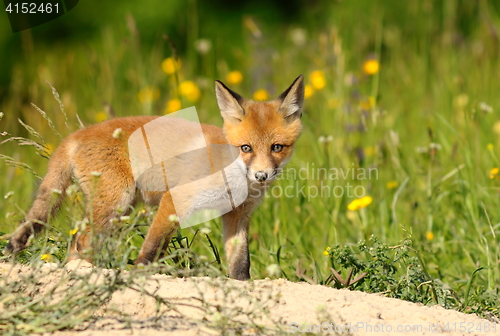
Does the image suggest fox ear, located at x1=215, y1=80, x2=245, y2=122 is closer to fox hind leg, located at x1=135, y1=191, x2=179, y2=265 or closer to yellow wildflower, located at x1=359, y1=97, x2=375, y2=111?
fox hind leg, located at x1=135, y1=191, x2=179, y2=265

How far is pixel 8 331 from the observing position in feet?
7.52

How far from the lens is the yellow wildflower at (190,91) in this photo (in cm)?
614

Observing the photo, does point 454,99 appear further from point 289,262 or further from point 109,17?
point 109,17

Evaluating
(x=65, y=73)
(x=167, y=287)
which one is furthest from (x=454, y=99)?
(x=65, y=73)

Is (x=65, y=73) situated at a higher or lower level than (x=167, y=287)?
higher

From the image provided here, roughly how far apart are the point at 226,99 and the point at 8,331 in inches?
86.4

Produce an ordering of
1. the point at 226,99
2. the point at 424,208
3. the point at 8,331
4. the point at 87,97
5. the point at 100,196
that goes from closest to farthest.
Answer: the point at 8,331 → the point at 100,196 → the point at 226,99 → the point at 424,208 → the point at 87,97

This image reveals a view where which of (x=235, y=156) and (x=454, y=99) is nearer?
(x=235, y=156)

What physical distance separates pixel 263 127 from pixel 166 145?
75cm

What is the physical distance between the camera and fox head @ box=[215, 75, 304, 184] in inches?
146

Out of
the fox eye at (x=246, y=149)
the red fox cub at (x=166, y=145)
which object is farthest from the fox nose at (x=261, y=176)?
the fox eye at (x=246, y=149)

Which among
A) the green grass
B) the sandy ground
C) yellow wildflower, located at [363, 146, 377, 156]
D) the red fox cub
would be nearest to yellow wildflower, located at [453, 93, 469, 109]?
the green grass

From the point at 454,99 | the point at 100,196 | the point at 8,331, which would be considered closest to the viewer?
the point at 8,331

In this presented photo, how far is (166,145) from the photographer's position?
404cm
